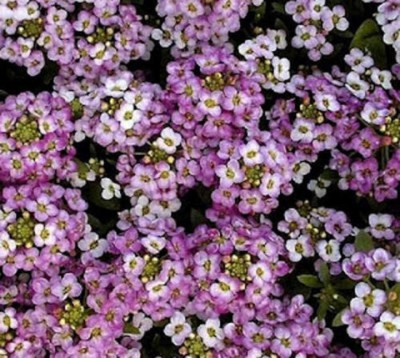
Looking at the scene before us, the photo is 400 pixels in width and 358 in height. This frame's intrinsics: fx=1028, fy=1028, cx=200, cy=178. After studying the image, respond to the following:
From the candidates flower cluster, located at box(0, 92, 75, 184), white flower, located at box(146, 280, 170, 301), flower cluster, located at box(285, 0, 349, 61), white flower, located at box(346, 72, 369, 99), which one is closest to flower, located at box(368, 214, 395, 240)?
white flower, located at box(346, 72, 369, 99)

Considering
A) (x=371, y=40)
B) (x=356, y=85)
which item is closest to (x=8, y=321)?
(x=356, y=85)

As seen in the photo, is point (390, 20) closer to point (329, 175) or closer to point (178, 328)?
point (329, 175)

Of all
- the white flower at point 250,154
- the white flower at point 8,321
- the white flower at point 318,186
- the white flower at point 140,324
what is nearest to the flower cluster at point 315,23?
the white flower at point 318,186

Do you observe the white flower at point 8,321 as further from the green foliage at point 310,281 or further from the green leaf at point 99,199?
the green foliage at point 310,281

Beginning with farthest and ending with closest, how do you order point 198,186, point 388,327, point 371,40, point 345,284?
point 371,40
point 198,186
point 345,284
point 388,327

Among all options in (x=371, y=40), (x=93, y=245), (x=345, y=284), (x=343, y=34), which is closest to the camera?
(x=345, y=284)

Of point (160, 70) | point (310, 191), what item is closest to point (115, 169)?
point (160, 70)

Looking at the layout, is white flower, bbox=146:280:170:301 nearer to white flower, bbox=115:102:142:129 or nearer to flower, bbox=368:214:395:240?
white flower, bbox=115:102:142:129
